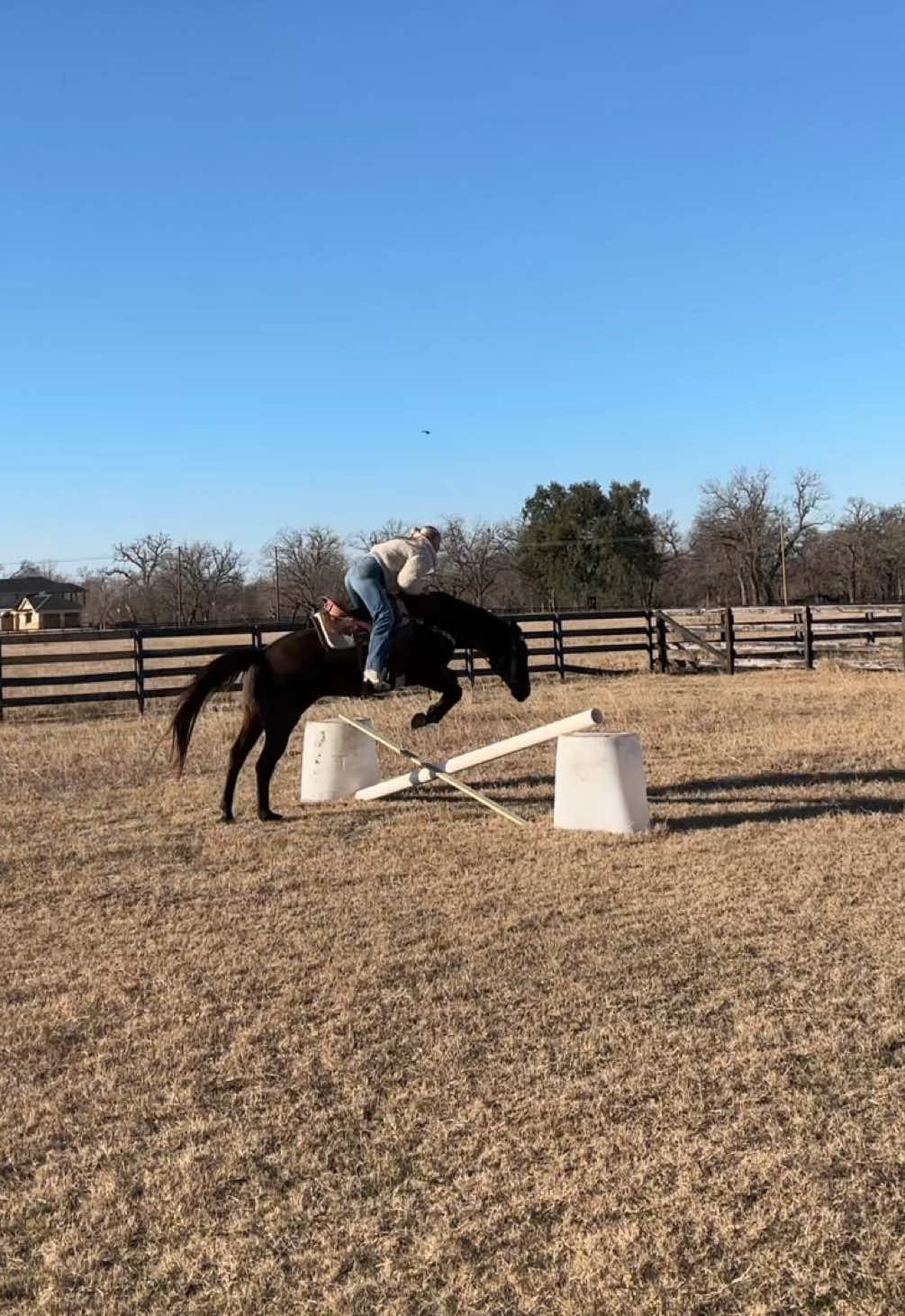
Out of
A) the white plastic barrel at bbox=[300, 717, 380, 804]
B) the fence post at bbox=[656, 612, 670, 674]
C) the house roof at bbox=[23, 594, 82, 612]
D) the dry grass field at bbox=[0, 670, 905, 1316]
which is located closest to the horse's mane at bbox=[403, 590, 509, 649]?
the white plastic barrel at bbox=[300, 717, 380, 804]

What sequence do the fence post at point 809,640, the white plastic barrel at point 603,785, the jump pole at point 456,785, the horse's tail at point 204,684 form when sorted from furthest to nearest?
the fence post at point 809,640 < the horse's tail at point 204,684 < the jump pole at point 456,785 < the white plastic barrel at point 603,785

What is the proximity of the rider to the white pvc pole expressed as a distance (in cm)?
79

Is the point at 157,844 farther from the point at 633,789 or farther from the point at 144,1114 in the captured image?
the point at 144,1114

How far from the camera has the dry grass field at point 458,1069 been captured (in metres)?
2.58

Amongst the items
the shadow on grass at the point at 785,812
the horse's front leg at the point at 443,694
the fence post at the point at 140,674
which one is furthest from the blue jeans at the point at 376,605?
the fence post at the point at 140,674

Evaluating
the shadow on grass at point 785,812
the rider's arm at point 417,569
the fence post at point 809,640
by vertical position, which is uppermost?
the rider's arm at point 417,569

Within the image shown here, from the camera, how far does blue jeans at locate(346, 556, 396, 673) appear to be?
25.9ft

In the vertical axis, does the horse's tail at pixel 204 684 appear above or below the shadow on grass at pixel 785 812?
above

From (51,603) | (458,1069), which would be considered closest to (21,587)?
(51,603)

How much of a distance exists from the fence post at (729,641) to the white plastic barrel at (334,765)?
13299 millimetres

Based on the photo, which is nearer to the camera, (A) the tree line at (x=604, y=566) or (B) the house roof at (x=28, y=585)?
(A) the tree line at (x=604, y=566)

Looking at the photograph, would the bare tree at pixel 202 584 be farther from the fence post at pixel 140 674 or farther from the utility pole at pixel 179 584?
the fence post at pixel 140 674

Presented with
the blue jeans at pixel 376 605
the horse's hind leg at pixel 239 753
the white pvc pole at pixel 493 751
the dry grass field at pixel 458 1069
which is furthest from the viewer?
the horse's hind leg at pixel 239 753

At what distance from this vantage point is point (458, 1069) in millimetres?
3688
